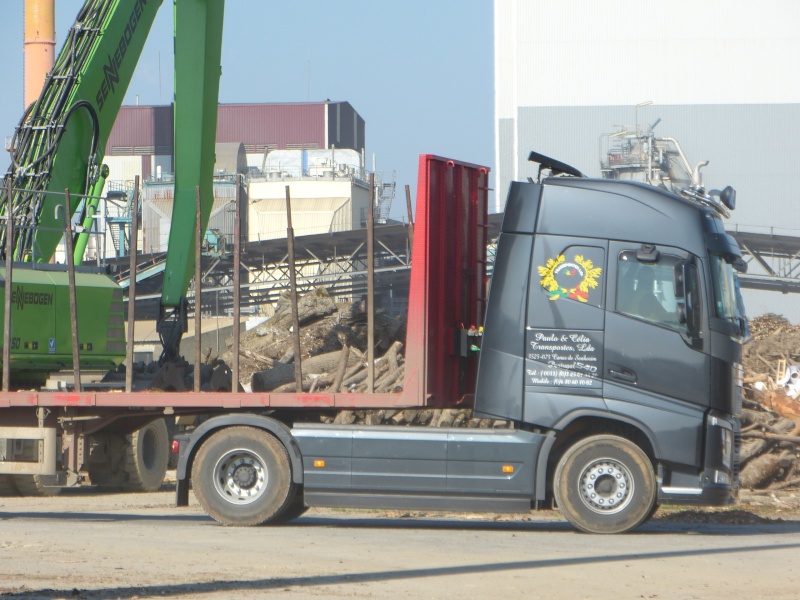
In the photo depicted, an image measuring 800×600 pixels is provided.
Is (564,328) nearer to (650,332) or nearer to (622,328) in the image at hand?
(622,328)

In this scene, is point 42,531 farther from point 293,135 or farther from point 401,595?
point 293,135

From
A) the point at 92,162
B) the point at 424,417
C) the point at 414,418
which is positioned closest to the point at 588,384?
the point at 414,418

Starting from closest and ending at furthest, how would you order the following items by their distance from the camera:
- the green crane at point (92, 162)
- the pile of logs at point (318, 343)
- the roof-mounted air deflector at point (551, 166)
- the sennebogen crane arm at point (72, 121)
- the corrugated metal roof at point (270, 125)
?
the roof-mounted air deflector at point (551, 166), the green crane at point (92, 162), the sennebogen crane arm at point (72, 121), the pile of logs at point (318, 343), the corrugated metal roof at point (270, 125)

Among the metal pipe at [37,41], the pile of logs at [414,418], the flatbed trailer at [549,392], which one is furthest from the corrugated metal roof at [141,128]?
the flatbed trailer at [549,392]

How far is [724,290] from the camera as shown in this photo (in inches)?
448

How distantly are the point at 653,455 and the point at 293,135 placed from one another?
6467 centimetres

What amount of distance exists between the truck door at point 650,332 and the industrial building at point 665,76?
134 ft

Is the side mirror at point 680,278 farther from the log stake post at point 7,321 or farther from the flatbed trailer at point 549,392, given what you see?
the log stake post at point 7,321

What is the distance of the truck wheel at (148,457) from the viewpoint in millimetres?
15922

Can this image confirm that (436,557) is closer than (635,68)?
Yes

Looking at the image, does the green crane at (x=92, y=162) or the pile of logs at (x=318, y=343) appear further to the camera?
the pile of logs at (x=318, y=343)

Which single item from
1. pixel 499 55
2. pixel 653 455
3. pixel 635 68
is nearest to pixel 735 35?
pixel 635 68

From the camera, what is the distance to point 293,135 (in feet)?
243

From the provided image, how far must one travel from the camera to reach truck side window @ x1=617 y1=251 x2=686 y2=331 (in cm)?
1116
